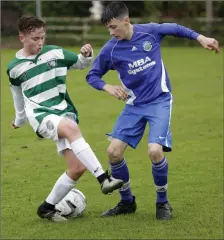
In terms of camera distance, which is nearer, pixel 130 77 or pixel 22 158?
pixel 130 77

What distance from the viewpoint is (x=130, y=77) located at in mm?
7668

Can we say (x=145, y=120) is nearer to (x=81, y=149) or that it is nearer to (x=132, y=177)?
(x=81, y=149)

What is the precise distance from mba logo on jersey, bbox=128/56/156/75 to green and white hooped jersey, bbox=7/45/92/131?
2.11 ft

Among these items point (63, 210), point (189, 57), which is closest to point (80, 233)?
point (63, 210)

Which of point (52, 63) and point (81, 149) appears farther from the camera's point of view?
point (52, 63)

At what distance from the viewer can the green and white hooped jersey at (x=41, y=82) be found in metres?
7.35

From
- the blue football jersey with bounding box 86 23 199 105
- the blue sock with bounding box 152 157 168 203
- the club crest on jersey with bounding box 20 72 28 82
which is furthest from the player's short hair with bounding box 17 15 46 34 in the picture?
the blue sock with bounding box 152 157 168 203

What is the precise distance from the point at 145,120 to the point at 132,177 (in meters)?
2.29

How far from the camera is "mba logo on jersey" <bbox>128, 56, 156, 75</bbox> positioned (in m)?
7.63

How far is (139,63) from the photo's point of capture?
301 inches

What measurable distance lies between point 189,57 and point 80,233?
71.0 ft

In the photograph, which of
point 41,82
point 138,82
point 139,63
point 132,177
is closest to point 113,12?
point 139,63

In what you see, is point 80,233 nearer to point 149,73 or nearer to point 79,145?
point 79,145

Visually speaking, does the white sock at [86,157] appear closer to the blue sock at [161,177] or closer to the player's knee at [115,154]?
the player's knee at [115,154]
